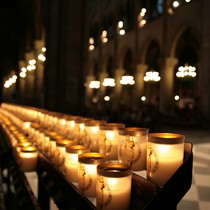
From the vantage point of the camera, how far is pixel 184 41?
2453 centimetres

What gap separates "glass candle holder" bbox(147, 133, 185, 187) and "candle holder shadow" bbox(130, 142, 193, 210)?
5 centimetres

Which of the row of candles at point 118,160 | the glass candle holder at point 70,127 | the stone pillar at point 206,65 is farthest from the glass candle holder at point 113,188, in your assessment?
the stone pillar at point 206,65

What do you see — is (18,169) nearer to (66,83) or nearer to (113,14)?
(66,83)

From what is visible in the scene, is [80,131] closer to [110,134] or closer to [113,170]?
[110,134]

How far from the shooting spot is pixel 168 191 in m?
1.31

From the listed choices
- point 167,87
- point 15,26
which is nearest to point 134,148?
point 167,87

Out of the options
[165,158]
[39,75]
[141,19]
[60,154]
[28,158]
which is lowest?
[28,158]

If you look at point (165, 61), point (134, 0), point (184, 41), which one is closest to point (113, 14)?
point (134, 0)

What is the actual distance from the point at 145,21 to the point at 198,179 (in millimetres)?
19939

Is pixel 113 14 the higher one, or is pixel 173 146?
pixel 113 14

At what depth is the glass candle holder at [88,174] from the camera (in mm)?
1689

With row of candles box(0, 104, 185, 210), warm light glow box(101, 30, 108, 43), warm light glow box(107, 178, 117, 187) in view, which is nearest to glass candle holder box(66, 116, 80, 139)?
row of candles box(0, 104, 185, 210)

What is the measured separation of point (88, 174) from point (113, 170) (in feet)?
0.82

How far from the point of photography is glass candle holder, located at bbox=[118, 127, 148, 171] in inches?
69.2
